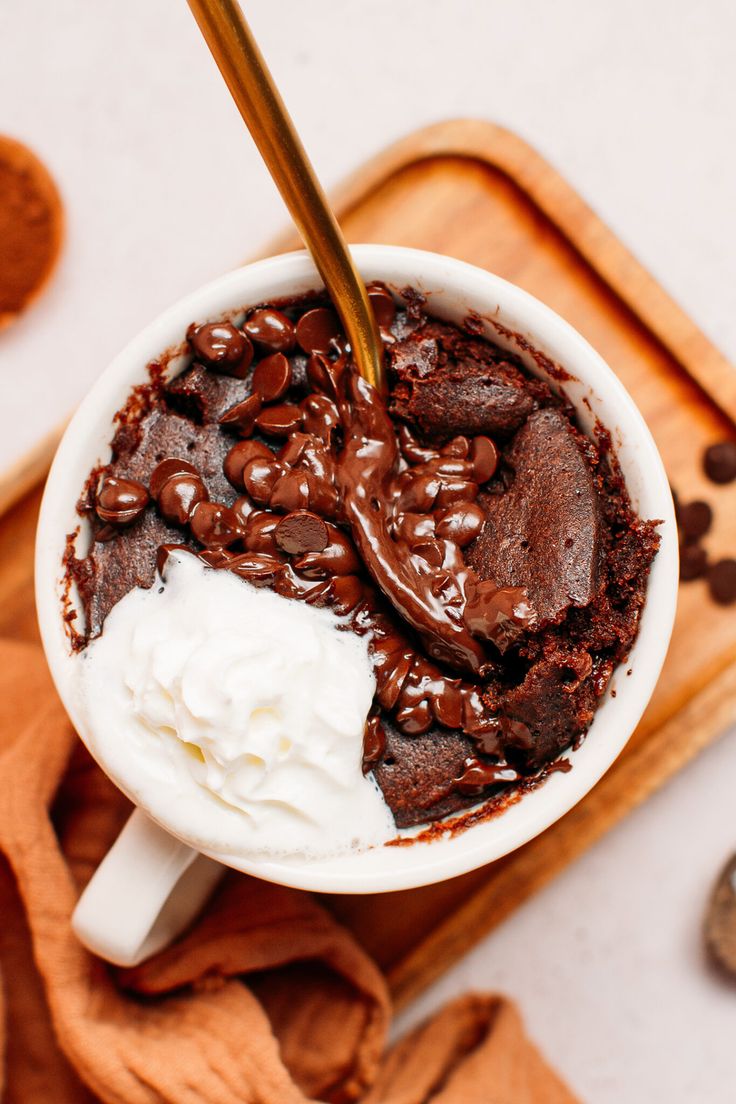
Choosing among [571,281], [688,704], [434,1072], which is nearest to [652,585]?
[688,704]

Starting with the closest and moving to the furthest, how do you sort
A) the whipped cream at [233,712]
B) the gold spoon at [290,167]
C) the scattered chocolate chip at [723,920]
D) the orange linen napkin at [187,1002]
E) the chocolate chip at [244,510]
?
the gold spoon at [290,167] < the whipped cream at [233,712] < the chocolate chip at [244,510] < the orange linen napkin at [187,1002] < the scattered chocolate chip at [723,920]

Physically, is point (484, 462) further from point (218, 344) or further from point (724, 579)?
point (724, 579)

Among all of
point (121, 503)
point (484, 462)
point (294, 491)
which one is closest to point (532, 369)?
point (484, 462)

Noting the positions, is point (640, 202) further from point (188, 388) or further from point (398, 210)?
point (188, 388)

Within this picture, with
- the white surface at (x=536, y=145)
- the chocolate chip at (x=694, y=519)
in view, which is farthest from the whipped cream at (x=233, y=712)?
the white surface at (x=536, y=145)

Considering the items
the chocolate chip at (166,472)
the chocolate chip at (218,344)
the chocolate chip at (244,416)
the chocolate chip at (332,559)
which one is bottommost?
the chocolate chip at (166,472)

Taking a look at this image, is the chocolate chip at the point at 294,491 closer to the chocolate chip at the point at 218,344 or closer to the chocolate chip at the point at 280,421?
the chocolate chip at the point at 280,421
